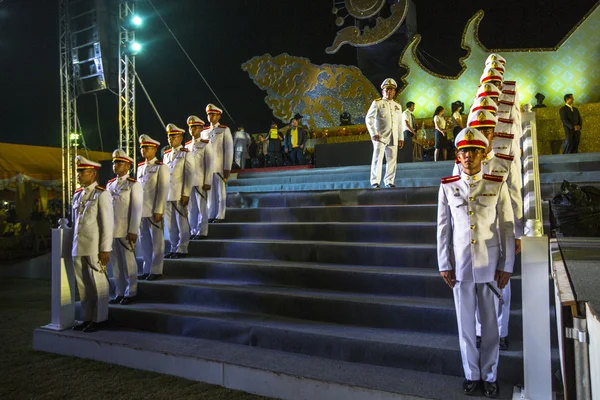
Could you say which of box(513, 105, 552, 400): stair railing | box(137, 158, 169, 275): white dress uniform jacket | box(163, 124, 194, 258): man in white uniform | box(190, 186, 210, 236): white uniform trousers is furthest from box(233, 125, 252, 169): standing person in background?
box(513, 105, 552, 400): stair railing

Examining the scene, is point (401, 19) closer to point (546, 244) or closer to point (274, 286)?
point (274, 286)

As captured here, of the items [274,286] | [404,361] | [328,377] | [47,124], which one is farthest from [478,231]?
[47,124]

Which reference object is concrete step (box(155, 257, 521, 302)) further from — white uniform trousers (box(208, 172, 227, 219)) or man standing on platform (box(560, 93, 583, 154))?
man standing on platform (box(560, 93, 583, 154))

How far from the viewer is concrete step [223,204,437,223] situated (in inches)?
233

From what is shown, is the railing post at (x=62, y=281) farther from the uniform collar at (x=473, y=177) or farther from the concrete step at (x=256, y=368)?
the uniform collar at (x=473, y=177)

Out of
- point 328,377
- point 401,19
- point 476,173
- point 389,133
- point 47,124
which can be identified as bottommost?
point 328,377

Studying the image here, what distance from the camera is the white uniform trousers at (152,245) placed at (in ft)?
19.0

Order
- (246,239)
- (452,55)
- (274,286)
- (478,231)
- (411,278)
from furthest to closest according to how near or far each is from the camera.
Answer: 1. (452,55)
2. (246,239)
3. (274,286)
4. (411,278)
5. (478,231)

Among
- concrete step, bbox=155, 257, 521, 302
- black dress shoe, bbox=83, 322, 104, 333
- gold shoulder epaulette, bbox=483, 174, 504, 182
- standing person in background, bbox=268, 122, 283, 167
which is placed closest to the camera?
gold shoulder epaulette, bbox=483, 174, 504, 182

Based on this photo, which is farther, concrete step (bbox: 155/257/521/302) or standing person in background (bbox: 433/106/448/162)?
standing person in background (bbox: 433/106/448/162)

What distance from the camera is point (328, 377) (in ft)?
11.3

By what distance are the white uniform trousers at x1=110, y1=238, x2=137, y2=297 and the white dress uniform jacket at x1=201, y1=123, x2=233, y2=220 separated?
1.92 meters

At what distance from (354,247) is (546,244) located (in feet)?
8.07

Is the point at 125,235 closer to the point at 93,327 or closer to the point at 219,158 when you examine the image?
the point at 93,327
